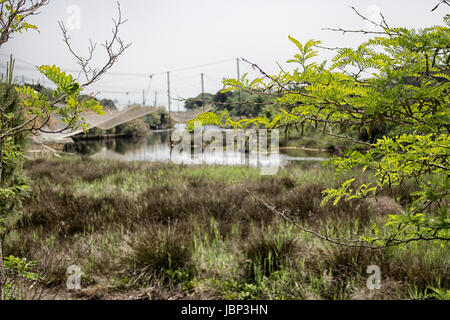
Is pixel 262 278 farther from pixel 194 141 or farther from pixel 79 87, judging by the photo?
pixel 194 141

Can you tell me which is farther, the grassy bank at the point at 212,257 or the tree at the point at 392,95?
the grassy bank at the point at 212,257

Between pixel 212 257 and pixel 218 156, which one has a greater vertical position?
pixel 218 156

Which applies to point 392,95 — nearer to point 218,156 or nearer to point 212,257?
point 212,257

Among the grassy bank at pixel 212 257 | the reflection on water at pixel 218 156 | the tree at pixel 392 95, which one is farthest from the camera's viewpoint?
the reflection on water at pixel 218 156

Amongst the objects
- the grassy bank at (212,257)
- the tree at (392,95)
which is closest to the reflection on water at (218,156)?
the grassy bank at (212,257)

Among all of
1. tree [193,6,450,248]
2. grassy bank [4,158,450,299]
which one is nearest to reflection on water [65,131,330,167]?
grassy bank [4,158,450,299]

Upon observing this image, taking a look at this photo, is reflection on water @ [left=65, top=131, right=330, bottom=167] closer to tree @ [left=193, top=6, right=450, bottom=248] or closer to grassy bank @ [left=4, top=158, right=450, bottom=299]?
grassy bank @ [left=4, top=158, right=450, bottom=299]

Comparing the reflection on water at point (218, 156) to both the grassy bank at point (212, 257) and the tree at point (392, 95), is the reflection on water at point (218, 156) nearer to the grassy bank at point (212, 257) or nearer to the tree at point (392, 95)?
the grassy bank at point (212, 257)

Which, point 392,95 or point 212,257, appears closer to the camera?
point 392,95

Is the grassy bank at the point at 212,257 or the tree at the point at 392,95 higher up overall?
the tree at the point at 392,95

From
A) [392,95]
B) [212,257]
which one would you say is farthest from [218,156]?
[392,95]

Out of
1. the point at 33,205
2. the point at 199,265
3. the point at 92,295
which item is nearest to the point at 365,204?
the point at 199,265

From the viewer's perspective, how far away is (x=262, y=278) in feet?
8.71

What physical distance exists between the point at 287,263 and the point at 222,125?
6.11 ft
